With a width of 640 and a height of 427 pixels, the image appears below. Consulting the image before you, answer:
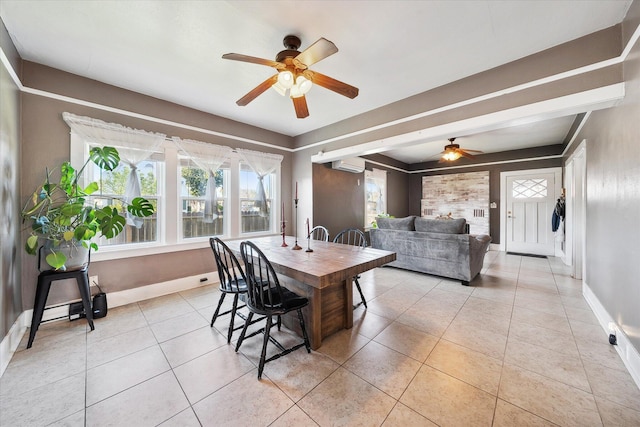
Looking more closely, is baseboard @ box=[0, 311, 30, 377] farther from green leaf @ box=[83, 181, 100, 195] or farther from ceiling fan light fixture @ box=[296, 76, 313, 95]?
ceiling fan light fixture @ box=[296, 76, 313, 95]

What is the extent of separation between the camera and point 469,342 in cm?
209

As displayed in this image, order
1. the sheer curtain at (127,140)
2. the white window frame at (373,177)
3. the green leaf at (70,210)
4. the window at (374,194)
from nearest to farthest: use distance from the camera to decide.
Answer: the green leaf at (70,210) < the sheer curtain at (127,140) < the white window frame at (373,177) < the window at (374,194)

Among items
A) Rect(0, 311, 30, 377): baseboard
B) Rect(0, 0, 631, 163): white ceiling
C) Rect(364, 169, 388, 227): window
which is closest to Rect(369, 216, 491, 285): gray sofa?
Rect(364, 169, 388, 227): window

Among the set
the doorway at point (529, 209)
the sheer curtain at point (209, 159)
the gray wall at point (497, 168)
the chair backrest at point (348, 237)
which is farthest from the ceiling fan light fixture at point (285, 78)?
the doorway at point (529, 209)

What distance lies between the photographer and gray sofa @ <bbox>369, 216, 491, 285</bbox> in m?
3.55

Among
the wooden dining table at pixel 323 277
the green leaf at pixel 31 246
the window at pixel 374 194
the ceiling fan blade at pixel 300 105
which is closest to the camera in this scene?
the wooden dining table at pixel 323 277

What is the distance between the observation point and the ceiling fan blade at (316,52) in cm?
160

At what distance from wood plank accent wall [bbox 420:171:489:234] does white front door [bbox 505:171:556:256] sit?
1.71 feet

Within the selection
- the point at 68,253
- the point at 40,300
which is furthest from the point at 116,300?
the point at 68,253

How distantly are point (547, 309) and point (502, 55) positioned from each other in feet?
9.15

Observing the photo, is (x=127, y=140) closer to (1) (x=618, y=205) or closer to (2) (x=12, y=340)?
(2) (x=12, y=340)

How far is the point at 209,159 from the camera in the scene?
3.58 metres

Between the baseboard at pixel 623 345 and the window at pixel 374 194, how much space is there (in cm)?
380

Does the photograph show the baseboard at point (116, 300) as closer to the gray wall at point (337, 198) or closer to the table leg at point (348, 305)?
the gray wall at point (337, 198)
